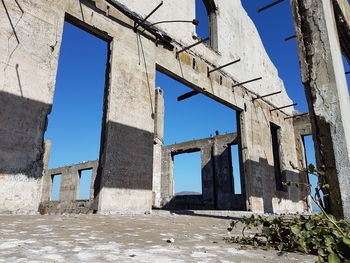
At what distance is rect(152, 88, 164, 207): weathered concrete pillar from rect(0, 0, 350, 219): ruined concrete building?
4.2 inches

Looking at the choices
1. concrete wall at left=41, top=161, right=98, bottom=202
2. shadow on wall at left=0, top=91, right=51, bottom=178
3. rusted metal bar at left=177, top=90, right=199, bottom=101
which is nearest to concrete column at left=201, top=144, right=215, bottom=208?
rusted metal bar at left=177, top=90, right=199, bottom=101

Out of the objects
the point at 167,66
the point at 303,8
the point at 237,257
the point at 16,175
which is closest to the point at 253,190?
the point at 167,66

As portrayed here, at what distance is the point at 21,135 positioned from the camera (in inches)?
173

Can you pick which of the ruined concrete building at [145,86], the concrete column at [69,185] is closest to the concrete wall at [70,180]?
the concrete column at [69,185]

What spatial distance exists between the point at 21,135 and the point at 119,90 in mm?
2281

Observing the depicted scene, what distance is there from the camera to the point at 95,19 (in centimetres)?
598

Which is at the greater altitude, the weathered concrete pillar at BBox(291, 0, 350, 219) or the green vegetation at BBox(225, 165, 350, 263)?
the weathered concrete pillar at BBox(291, 0, 350, 219)

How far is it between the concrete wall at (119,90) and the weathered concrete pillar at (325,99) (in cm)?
371

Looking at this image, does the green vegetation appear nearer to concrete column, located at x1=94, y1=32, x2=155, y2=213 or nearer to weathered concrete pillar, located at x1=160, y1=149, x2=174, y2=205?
concrete column, located at x1=94, y1=32, x2=155, y2=213

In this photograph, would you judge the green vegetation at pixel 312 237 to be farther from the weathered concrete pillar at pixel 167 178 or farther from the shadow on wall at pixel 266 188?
the weathered concrete pillar at pixel 167 178

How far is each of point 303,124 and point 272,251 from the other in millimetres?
12501

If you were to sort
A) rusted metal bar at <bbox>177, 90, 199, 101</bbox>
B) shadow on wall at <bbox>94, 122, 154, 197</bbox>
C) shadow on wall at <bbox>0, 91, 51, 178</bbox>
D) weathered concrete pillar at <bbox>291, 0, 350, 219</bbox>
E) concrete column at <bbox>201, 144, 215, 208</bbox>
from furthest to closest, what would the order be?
concrete column at <bbox>201, 144, 215, 208</bbox> → rusted metal bar at <bbox>177, 90, 199, 101</bbox> → shadow on wall at <bbox>94, 122, 154, 197</bbox> → shadow on wall at <bbox>0, 91, 51, 178</bbox> → weathered concrete pillar at <bbox>291, 0, 350, 219</bbox>

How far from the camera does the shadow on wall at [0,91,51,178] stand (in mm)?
4184

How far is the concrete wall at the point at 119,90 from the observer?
4367mm
